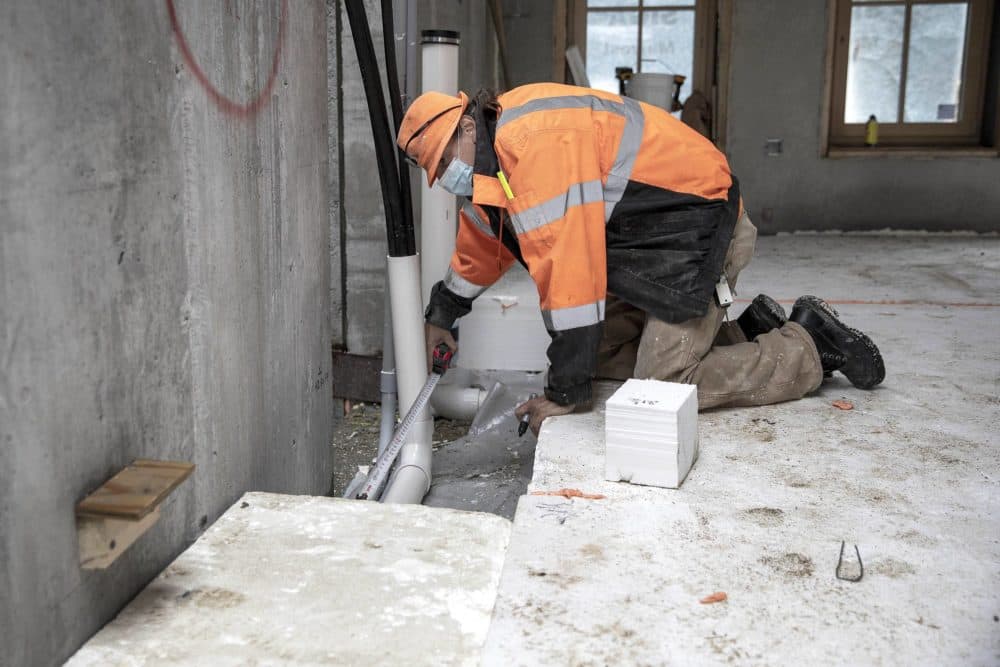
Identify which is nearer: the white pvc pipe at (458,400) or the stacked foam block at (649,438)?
the stacked foam block at (649,438)

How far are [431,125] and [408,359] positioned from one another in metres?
0.73

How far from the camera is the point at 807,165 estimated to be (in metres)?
6.29

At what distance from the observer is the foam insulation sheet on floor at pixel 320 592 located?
53.0 inches

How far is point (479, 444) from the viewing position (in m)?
3.41

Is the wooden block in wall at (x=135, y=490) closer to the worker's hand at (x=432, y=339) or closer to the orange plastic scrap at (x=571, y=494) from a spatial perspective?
the orange plastic scrap at (x=571, y=494)

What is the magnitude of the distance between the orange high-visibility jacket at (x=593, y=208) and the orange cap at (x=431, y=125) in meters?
0.06

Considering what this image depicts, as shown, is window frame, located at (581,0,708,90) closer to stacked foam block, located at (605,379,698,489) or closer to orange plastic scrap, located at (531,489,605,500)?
stacked foam block, located at (605,379,698,489)

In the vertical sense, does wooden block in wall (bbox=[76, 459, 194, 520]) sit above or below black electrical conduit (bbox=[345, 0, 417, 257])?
below

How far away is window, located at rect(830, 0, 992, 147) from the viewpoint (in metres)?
6.21

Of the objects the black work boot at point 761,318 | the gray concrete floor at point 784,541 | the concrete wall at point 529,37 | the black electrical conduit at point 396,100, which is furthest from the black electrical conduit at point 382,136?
the concrete wall at point 529,37

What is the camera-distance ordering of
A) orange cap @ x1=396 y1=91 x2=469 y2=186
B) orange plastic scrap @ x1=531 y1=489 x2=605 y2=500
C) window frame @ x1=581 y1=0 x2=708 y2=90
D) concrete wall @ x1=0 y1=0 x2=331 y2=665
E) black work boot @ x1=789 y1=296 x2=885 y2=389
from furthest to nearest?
window frame @ x1=581 y1=0 x2=708 y2=90 < black work boot @ x1=789 y1=296 x2=885 y2=389 < orange cap @ x1=396 y1=91 x2=469 y2=186 < orange plastic scrap @ x1=531 y1=489 x2=605 y2=500 < concrete wall @ x1=0 y1=0 x2=331 y2=665

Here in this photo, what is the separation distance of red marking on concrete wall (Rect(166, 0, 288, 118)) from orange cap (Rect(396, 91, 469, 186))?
1.13ft

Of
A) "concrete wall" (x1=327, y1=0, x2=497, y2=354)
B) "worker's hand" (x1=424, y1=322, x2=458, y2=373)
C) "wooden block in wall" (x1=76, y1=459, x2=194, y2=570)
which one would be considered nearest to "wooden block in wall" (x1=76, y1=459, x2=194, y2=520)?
"wooden block in wall" (x1=76, y1=459, x2=194, y2=570)

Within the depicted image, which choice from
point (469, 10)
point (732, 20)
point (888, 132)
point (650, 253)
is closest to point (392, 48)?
point (650, 253)
